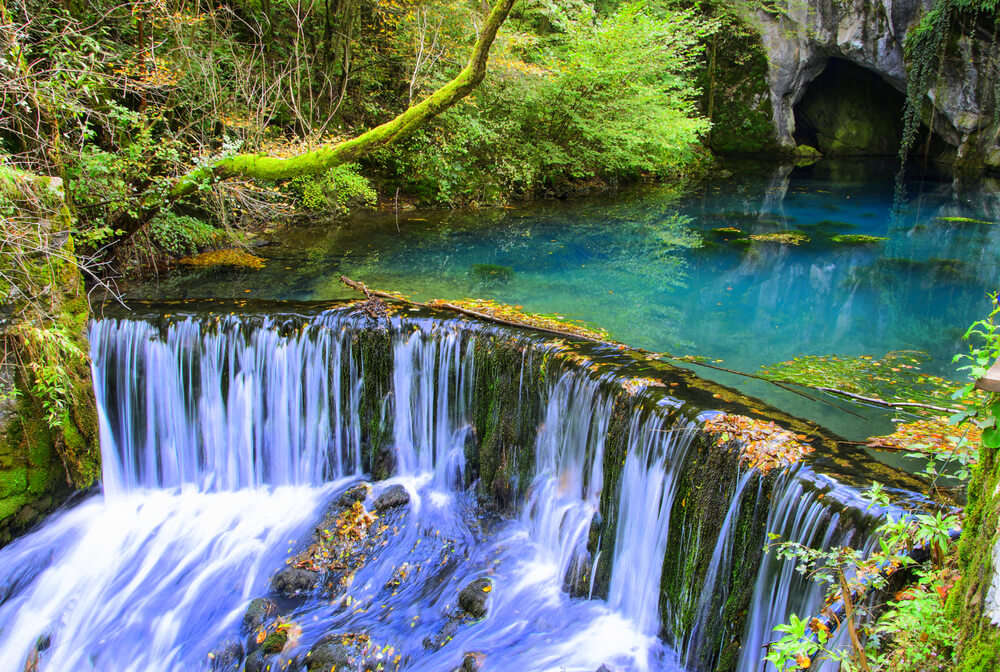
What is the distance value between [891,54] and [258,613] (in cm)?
2599

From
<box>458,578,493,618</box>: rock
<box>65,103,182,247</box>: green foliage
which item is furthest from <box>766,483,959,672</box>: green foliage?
<box>65,103,182,247</box>: green foliage

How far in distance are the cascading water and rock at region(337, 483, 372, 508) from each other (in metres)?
0.27

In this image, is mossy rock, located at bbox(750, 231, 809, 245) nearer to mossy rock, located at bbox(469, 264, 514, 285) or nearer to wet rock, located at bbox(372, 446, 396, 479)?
mossy rock, located at bbox(469, 264, 514, 285)

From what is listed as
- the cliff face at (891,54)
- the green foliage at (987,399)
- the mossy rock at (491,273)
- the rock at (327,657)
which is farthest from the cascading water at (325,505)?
the cliff face at (891,54)

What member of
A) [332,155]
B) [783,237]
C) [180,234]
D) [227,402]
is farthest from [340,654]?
[783,237]

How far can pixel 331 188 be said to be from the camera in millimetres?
12383

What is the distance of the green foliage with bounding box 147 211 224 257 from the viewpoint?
920 centimetres

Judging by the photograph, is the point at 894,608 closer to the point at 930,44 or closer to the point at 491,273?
the point at 491,273

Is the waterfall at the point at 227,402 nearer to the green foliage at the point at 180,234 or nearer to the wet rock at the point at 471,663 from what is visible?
the wet rock at the point at 471,663

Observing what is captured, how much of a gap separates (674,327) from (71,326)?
22.3ft

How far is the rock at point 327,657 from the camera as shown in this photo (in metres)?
4.65

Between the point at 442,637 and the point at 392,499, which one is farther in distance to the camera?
the point at 392,499

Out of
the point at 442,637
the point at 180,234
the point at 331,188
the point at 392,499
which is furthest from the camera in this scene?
the point at 331,188

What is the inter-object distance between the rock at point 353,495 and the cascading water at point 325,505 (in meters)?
0.27
